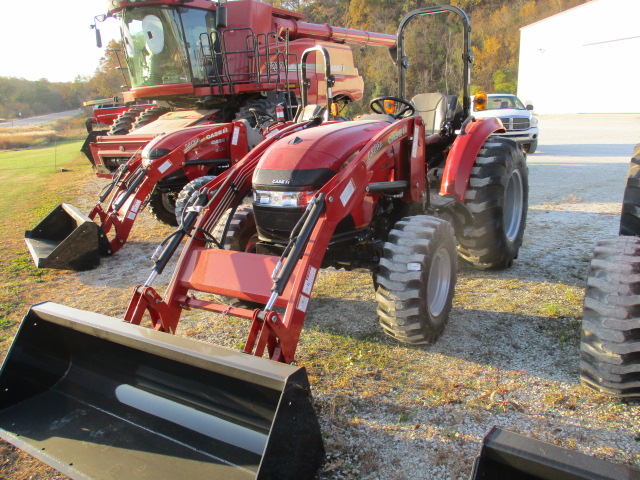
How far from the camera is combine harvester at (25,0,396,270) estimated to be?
20.3 feet

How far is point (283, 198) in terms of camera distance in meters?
3.50

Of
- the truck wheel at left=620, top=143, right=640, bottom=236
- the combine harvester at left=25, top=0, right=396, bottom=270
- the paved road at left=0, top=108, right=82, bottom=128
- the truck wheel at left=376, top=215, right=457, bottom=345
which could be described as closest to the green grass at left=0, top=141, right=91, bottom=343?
the combine harvester at left=25, top=0, right=396, bottom=270

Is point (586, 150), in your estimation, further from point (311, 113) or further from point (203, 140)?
point (311, 113)

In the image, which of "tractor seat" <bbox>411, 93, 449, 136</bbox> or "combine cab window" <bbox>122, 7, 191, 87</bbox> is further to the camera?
"combine cab window" <bbox>122, 7, 191, 87</bbox>

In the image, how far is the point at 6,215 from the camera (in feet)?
32.5

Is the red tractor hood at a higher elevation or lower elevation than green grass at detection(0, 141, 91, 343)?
higher

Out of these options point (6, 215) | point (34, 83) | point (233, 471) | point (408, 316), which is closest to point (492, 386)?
point (408, 316)

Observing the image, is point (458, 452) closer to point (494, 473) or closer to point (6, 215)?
point (494, 473)

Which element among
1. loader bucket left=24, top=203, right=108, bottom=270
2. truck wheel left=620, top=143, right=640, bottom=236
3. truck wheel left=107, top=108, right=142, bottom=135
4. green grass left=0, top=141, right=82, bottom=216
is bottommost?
green grass left=0, top=141, right=82, bottom=216

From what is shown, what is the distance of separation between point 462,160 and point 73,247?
14.0 feet

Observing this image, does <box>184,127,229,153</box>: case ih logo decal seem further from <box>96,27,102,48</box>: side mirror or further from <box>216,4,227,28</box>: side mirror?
<box>96,27,102,48</box>: side mirror

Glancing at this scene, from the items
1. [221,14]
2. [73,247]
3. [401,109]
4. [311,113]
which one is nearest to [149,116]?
[221,14]

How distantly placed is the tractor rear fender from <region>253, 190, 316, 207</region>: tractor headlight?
4.91 feet

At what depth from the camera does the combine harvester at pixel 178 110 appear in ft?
20.3
